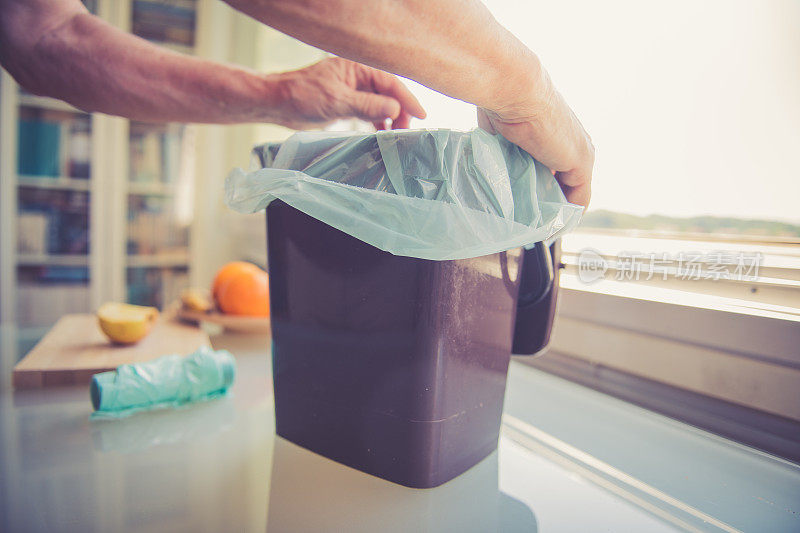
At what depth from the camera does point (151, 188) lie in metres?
2.25

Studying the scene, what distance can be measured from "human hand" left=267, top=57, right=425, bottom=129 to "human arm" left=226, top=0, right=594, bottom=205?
6.6 inches

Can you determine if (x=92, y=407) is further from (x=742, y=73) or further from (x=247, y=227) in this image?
(x=247, y=227)

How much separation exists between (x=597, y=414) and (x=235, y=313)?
629mm

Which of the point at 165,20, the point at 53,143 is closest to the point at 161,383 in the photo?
the point at 53,143

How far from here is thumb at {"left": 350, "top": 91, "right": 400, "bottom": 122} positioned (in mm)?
502

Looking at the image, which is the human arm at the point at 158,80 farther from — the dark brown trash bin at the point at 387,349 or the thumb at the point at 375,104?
the dark brown trash bin at the point at 387,349

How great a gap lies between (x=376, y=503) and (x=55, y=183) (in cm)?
232

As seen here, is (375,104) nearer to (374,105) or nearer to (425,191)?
(374,105)

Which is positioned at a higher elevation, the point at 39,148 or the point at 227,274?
the point at 39,148

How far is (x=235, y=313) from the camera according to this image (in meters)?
0.88

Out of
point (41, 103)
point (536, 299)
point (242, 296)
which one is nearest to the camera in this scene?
point (536, 299)

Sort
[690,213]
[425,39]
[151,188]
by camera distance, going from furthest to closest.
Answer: [151,188]
[690,213]
[425,39]

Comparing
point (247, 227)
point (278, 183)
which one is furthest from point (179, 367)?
point (247, 227)

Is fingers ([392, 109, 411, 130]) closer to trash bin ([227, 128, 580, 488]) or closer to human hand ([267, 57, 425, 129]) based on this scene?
human hand ([267, 57, 425, 129])
